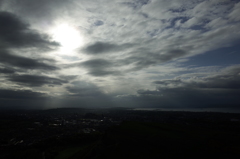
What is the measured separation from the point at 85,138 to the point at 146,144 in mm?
33281

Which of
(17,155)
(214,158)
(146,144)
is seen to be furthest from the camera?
(17,155)

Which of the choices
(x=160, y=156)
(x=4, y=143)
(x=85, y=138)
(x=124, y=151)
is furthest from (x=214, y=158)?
(x=4, y=143)

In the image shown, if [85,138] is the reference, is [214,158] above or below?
above

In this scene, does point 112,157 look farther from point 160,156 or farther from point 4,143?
point 4,143

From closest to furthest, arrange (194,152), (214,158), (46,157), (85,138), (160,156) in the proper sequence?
(214,158) → (160,156) → (194,152) → (46,157) → (85,138)

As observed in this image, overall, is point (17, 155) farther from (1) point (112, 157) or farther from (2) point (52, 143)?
(1) point (112, 157)

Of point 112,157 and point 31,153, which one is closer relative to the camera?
point 112,157

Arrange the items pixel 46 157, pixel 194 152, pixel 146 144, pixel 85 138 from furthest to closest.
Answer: pixel 85 138 < pixel 46 157 < pixel 146 144 < pixel 194 152

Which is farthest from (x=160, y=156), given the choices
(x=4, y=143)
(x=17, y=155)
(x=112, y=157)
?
(x=4, y=143)

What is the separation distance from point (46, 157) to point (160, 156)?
3228 centimetres

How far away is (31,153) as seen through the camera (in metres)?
41.5

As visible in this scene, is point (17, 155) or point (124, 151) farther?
point (17, 155)

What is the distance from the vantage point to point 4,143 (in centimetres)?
5722

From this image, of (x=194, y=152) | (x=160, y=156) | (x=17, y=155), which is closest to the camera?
(x=160, y=156)
